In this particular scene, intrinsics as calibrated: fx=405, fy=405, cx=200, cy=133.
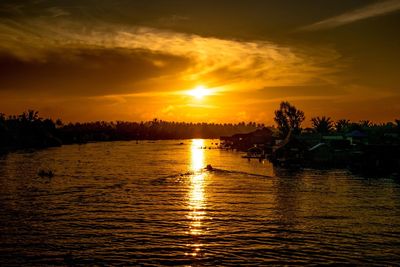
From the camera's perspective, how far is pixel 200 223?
37.6 m

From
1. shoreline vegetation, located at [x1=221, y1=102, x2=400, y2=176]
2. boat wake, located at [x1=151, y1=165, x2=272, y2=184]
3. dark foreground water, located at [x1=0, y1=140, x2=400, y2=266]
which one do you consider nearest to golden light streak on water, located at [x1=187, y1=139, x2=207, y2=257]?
dark foreground water, located at [x1=0, y1=140, x2=400, y2=266]

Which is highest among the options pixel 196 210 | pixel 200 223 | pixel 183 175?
pixel 183 175

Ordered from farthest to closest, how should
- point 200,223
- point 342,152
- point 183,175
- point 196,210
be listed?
point 342,152, point 183,175, point 196,210, point 200,223

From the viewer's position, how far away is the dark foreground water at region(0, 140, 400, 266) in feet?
92.1

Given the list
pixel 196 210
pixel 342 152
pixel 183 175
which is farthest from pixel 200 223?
pixel 342 152

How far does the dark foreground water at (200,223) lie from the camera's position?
1105 inches

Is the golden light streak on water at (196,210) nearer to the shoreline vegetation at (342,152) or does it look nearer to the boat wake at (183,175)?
the boat wake at (183,175)

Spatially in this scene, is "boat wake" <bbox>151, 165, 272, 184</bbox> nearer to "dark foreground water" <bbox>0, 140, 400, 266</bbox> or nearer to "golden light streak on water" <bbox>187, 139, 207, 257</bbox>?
"golden light streak on water" <bbox>187, 139, 207, 257</bbox>

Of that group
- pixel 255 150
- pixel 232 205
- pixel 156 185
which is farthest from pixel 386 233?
pixel 255 150

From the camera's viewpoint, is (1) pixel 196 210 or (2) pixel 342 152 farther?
(2) pixel 342 152

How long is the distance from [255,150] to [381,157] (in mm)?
54841

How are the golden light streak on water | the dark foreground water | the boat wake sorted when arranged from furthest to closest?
1. the boat wake
2. the golden light streak on water
3. the dark foreground water

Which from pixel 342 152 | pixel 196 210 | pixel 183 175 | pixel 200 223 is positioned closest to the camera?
pixel 200 223

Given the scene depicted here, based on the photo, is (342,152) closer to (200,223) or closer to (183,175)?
(183,175)
